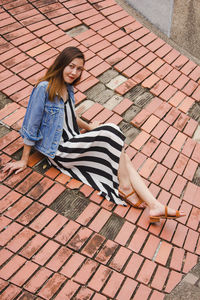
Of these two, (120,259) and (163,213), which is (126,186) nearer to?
(163,213)

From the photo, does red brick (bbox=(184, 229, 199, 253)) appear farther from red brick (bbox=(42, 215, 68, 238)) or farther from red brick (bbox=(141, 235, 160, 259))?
red brick (bbox=(42, 215, 68, 238))

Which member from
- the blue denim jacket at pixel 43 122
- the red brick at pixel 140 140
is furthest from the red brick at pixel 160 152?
the blue denim jacket at pixel 43 122

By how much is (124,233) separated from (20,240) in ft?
2.50

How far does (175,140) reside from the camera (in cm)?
332

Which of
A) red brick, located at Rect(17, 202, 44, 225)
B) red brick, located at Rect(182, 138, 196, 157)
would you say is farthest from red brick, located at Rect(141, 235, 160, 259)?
red brick, located at Rect(182, 138, 196, 157)

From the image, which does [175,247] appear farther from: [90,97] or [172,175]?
[90,97]

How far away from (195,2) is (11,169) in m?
3.35

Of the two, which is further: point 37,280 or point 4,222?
point 4,222

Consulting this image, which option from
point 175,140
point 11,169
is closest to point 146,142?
point 175,140

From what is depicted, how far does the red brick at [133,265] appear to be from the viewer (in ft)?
7.50

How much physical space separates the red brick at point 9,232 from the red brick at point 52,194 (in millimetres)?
282

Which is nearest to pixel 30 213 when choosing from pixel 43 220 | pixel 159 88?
pixel 43 220

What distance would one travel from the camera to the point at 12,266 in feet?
6.91

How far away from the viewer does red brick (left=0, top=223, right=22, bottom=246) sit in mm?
2217
